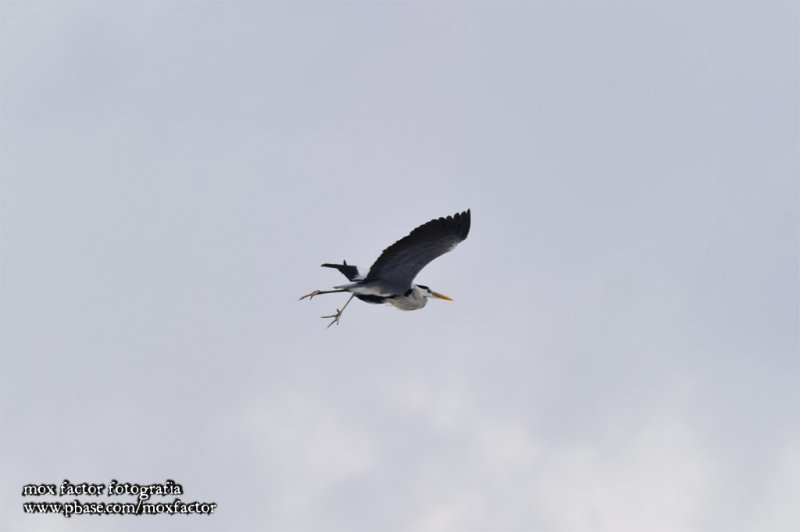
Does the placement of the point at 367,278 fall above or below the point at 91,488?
above

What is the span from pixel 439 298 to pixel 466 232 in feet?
16.5

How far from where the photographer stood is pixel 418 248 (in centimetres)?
2805

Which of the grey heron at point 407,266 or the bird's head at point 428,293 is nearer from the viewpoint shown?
the grey heron at point 407,266

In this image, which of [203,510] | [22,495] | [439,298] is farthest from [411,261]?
[22,495]

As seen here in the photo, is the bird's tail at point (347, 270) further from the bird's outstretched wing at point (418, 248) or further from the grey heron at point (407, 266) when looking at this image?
the bird's outstretched wing at point (418, 248)

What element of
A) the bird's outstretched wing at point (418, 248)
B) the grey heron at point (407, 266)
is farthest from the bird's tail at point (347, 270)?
the bird's outstretched wing at point (418, 248)

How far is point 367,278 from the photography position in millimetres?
29281

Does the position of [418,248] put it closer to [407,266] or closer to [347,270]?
[407,266]

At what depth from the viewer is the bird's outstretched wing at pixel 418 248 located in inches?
1077

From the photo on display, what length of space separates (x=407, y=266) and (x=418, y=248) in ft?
3.43

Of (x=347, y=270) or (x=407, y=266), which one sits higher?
(x=347, y=270)

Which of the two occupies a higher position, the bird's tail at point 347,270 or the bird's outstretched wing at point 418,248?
the bird's tail at point 347,270

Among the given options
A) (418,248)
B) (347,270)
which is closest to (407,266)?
(418,248)

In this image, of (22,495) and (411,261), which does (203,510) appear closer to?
(22,495)
